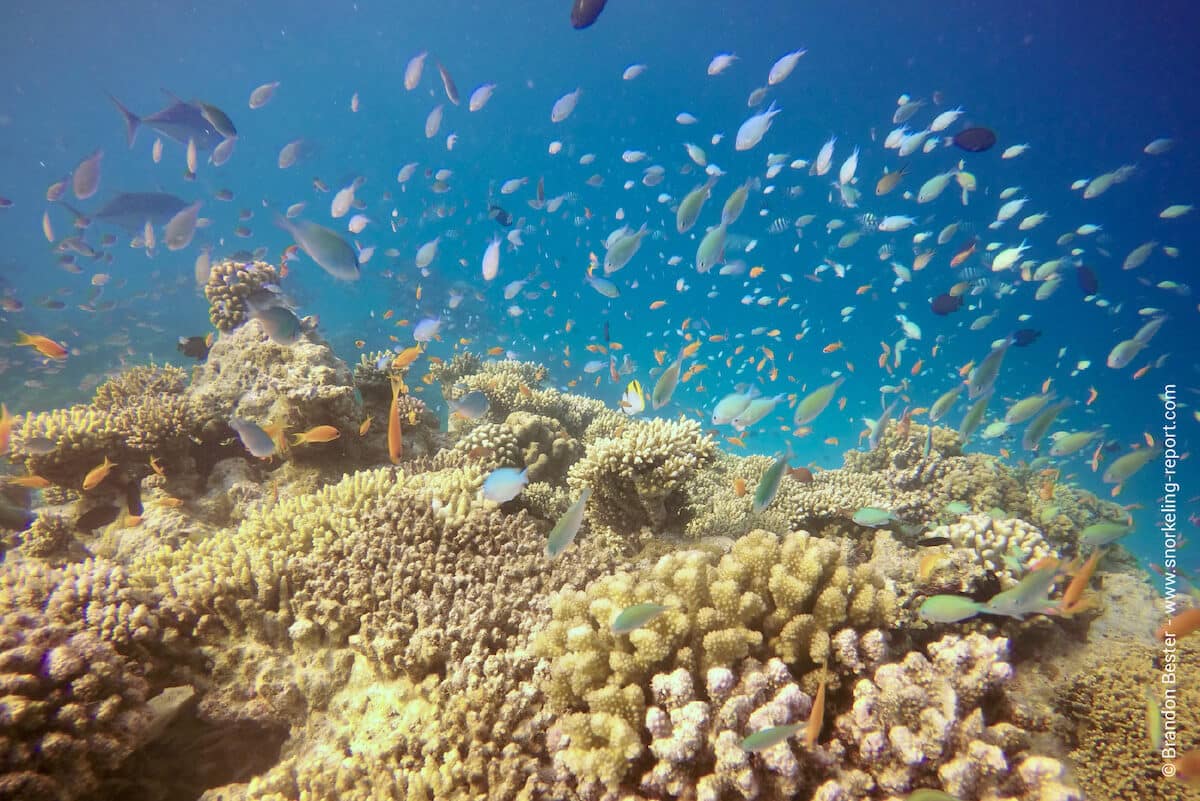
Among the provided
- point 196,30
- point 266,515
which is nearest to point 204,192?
point 196,30

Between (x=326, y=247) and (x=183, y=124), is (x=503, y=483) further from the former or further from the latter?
(x=183, y=124)

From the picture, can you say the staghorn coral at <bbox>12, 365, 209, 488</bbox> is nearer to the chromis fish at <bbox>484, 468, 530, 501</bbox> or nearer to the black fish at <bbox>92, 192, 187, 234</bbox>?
the chromis fish at <bbox>484, 468, 530, 501</bbox>

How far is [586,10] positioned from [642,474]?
15.8 ft

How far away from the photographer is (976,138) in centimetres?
782

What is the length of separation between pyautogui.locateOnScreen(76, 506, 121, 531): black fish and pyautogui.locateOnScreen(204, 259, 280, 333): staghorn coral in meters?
2.93

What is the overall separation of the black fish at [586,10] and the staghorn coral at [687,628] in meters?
5.35

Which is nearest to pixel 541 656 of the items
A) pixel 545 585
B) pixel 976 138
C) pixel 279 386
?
pixel 545 585

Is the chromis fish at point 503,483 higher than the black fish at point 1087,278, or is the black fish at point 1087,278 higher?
the black fish at point 1087,278

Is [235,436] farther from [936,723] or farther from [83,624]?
[936,723]

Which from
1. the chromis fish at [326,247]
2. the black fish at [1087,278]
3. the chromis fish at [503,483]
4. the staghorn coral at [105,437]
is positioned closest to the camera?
the chromis fish at [503,483]

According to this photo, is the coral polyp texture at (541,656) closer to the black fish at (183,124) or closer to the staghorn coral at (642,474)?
the staghorn coral at (642,474)

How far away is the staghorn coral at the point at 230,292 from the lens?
725 centimetres

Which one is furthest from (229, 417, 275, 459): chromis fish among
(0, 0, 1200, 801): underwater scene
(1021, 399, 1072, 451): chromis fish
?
(1021, 399, 1072, 451): chromis fish

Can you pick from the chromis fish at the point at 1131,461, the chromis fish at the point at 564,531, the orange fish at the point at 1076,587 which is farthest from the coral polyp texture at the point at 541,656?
the chromis fish at the point at 1131,461
